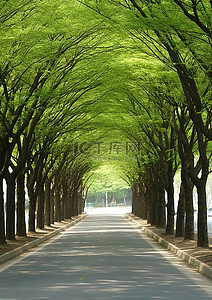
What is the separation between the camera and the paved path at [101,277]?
12094 millimetres

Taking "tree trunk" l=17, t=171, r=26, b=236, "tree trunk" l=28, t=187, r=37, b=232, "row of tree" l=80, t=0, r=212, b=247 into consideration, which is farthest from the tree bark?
"tree trunk" l=28, t=187, r=37, b=232

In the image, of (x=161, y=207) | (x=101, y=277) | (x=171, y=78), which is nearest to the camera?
(x=101, y=277)

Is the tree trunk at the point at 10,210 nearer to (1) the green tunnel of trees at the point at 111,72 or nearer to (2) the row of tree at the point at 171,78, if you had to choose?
(1) the green tunnel of trees at the point at 111,72

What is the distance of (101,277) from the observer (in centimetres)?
1505

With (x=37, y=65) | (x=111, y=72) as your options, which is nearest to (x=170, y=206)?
(x=111, y=72)

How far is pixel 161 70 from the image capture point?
23.1 meters

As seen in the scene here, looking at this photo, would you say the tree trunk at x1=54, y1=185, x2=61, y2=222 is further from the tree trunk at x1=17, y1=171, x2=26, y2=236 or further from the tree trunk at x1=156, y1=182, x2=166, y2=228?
the tree trunk at x1=17, y1=171, x2=26, y2=236

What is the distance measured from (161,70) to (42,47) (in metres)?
5.02

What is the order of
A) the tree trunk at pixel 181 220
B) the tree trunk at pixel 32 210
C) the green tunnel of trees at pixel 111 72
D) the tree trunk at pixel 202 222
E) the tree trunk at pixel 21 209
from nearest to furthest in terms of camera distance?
the green tunnel of trees at pixel 111 72
the tree trunk at pixel 202 222
the tree trunk at pixel 181 220
the tree trunk at pixel 21 209
the tree trunk at pixel 32 210

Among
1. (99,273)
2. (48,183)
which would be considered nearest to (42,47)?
(99,273)

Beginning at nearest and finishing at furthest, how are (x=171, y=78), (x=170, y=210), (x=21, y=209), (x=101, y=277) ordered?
(x=101, y=277)
(x=171, y=78)
(x=21, y=209)
(x=170, y=210)

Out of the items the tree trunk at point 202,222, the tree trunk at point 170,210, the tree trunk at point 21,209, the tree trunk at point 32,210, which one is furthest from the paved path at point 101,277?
the tree trunk at point 32,210

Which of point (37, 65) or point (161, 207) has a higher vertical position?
point (37, 65)

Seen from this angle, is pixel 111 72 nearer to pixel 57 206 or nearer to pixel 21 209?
pixel 21 209
